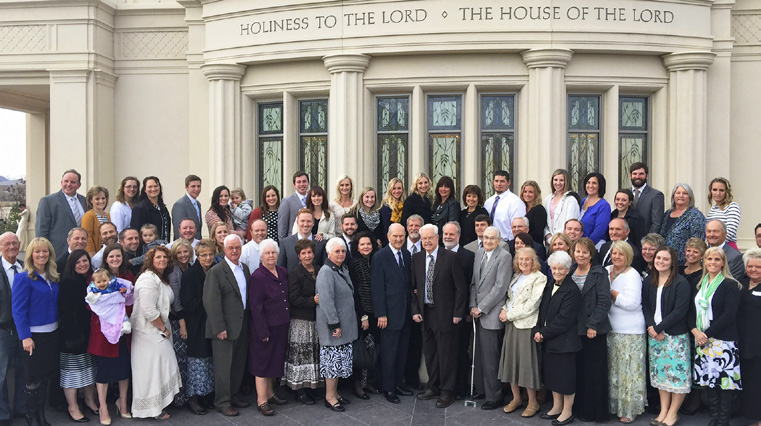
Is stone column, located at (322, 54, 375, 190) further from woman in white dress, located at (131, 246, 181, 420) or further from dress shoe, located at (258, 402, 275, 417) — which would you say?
dress shoe, located at (258, 402, 275, 417)

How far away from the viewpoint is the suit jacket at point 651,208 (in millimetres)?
8023

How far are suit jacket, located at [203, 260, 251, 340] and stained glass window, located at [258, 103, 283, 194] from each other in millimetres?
6238

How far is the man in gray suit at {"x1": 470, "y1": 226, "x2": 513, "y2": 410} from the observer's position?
7.18m

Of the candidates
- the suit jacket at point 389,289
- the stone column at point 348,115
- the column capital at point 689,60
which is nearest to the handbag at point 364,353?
the suit jacket at point 389,289

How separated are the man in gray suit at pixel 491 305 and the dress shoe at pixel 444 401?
14.8 inches

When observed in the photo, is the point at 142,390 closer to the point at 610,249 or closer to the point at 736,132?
the point at 610,249

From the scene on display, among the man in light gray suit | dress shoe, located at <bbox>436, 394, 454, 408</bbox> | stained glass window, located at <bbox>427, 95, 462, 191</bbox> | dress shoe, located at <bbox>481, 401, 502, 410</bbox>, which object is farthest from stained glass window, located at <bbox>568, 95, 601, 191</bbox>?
dress shoe, located at <bbox>436, 394, 454, 408</bbox>

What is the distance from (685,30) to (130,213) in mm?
9733

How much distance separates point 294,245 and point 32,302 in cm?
286

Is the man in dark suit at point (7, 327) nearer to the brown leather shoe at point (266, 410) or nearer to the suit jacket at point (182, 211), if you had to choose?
the suit jacket at point (182, 211)

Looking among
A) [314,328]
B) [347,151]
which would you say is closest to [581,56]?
[347,151]

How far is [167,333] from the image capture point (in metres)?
6.89

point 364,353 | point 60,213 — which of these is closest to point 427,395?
point 364,353

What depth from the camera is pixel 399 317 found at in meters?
7.44
